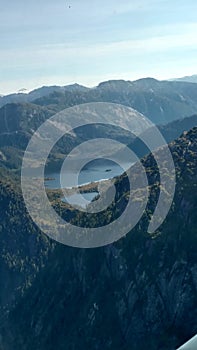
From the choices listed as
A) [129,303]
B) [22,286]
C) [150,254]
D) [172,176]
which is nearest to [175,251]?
[150,254]

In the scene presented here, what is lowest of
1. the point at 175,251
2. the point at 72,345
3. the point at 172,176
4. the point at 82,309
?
the point at 72,345

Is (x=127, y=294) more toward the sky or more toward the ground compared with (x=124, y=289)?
more toward the ground

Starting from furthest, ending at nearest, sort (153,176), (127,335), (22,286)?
(22,286) → (153,176) → (127,335)

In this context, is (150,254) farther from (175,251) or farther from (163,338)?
(163,338)

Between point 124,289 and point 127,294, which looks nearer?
point 127,294

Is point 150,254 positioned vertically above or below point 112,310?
above

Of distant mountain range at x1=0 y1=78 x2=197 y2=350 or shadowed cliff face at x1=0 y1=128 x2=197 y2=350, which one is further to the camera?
distant mountain range at x1=0 y1=78 x2=197 y2=350

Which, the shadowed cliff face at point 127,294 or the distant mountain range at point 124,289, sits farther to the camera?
the distant mountain range at point 124,289

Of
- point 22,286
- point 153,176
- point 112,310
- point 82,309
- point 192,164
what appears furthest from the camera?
point 22,286
